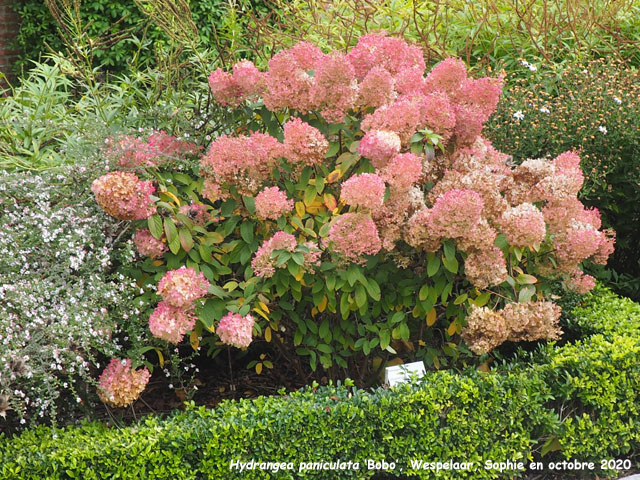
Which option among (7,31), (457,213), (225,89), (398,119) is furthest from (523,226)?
(7,31)

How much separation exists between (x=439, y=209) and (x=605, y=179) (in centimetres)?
224

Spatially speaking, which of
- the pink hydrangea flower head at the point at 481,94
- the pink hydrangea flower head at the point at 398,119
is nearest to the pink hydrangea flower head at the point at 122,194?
the pink hydrangea flower head at the point at 398,119

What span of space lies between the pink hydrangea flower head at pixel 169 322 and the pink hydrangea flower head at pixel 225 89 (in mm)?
1010

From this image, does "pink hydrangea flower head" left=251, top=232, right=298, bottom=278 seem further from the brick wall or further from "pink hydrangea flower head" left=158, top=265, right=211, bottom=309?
the brick wall

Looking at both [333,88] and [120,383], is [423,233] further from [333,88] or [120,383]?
[120,383]

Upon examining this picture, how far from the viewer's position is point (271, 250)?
2924mm

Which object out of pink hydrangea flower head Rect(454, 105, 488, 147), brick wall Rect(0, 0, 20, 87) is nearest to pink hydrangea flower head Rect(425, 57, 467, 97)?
pink hydrangea flower head Rect(454, 105, 488, 147)

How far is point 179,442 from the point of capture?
8.85 feet

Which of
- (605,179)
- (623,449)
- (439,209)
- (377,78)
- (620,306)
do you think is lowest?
(623,449)

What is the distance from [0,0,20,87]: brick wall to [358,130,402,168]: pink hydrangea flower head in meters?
8.03

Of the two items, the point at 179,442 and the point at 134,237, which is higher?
the point at 134,237

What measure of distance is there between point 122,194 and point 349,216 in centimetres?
93

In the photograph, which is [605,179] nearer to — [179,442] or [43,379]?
[179,442]

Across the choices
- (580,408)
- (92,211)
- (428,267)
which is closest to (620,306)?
(580,408)
